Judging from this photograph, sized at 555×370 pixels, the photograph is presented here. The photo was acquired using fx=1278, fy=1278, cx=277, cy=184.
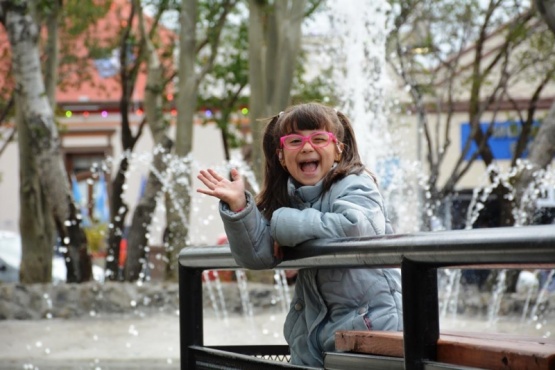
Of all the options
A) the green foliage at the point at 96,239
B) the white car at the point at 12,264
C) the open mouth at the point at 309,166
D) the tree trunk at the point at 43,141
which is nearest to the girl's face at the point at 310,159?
the open mouth at the point at 309,166

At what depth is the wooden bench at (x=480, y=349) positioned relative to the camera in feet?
5.98

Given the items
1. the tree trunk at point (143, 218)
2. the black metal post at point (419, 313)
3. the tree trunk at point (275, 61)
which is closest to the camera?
the black metal post at point (419, 313)

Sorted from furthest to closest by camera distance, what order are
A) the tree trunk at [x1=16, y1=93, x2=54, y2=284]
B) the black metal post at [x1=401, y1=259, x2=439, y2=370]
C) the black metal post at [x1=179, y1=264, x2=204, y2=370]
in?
the tree trunk at [x1=16, y1=93, x2=54, y2=284] → the black metal post at [x1=179, y1=264, x2=204, y2=370] → the black metal post at [x1=401, y1=259, x2=439, y2=370]

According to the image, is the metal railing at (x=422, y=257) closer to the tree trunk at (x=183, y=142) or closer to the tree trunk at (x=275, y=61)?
the tree trunk at (x=275, y=61)

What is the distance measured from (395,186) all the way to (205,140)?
24017 mm

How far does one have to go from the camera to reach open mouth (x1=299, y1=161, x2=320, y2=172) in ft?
9.36

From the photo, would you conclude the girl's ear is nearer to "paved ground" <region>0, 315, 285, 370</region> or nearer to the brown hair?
the brown hair

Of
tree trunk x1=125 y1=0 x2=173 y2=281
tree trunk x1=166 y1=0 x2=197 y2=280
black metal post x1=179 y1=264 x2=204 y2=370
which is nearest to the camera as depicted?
black metal post x1=179 y1=264 x2=204 y2=370

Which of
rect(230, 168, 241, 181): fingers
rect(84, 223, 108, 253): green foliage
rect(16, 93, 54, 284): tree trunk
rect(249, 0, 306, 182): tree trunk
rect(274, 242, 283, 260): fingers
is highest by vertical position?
rect(249, 0, 306, 182): tree trunk

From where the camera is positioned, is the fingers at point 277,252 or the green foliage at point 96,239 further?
the green foliage at point 96,239

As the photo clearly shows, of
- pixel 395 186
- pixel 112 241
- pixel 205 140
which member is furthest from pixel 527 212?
pixel 205 140

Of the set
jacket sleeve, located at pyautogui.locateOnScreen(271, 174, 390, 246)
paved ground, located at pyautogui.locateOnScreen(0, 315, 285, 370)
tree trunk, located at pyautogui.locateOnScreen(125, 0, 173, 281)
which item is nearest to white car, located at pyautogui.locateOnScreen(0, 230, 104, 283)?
tree trunk, located at pyautogui.locateOnScreen(125, 0, 173, 281)

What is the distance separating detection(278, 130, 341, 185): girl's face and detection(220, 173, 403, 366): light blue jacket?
14 centimetres

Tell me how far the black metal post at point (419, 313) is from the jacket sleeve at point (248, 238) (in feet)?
2.21
